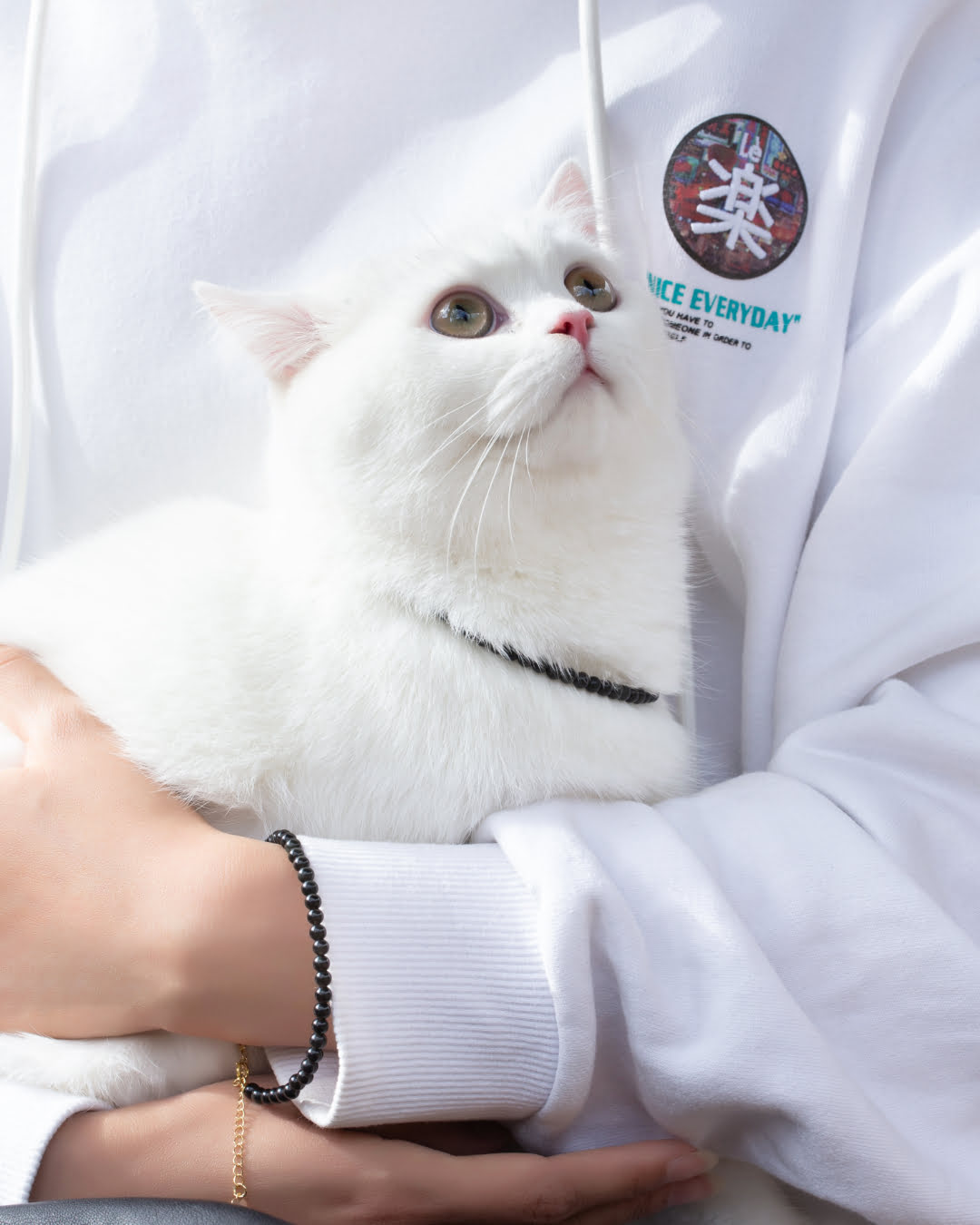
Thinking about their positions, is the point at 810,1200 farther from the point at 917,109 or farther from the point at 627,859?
the point at 917,109

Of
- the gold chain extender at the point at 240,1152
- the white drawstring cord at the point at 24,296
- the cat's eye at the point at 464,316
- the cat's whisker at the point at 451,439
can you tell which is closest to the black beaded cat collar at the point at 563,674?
the cat's whisker at the point at 451,439

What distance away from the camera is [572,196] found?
2.65 ft

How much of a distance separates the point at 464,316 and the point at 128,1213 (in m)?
0.57

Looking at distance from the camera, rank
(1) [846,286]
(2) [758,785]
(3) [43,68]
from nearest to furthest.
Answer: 1. (2) [758,785]
2. (1) [846,286]
3. (3) [43,68]

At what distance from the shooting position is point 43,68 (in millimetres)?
919

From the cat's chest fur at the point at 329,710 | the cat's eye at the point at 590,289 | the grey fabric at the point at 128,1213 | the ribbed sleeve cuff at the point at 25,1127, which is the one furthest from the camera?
the cat's eye at the point at 590,289

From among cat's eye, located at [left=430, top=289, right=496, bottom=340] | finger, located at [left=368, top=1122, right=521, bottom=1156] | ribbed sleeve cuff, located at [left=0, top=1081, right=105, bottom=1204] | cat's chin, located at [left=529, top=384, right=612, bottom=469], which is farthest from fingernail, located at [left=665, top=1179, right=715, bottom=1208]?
cat's eye, located at [left=430, top=289, right=496, bottom=340]

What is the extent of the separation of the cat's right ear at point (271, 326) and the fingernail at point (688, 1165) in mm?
627

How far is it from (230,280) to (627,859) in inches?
25.5

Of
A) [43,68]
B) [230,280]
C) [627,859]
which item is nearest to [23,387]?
[230,280]

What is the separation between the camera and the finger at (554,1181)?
22.0 inches

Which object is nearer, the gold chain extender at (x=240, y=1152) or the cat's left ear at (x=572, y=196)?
the gold chain extender at (x=240, y=1152)

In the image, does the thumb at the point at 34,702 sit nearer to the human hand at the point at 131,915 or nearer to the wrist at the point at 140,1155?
the human hand at the point at 131,915

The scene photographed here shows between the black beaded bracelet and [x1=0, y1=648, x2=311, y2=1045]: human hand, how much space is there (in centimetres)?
2
